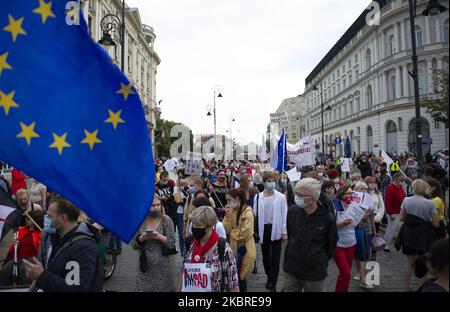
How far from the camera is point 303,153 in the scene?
11578 mm

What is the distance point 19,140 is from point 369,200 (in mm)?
4881

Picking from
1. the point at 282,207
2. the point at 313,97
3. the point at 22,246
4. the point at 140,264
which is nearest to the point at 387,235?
the point at 282,207

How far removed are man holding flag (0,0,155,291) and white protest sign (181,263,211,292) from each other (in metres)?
0.83

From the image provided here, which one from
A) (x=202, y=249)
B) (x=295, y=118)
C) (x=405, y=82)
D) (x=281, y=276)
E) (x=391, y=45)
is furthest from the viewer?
(x=295, y=118)

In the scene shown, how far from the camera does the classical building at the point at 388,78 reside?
41094 mm

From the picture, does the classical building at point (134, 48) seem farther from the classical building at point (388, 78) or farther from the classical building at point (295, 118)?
the classical building at point (295, 118)

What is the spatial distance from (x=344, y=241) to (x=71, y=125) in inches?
158

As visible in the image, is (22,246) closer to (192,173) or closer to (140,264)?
(140,264)

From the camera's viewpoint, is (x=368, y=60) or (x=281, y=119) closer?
(x=281, y=119)

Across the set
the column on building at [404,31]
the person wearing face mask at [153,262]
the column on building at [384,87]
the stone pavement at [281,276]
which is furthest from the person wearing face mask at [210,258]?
the column on building at [384,87]

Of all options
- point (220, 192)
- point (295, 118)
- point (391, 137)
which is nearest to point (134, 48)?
point (391, 137)

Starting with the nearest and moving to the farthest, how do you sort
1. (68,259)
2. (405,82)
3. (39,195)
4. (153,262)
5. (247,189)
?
(68,259)
(153,262)
(247,189)
(39,195)
(405,82)

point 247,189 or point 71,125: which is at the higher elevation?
point 71,125

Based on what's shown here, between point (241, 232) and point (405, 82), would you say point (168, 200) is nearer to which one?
point (241, 232)
